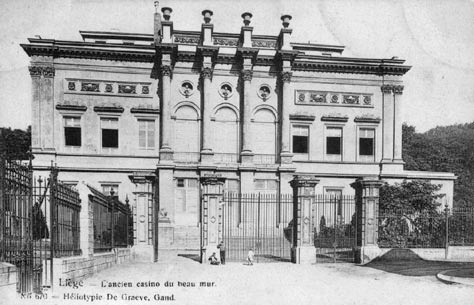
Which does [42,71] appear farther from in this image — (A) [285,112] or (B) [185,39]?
(A) [285,112]

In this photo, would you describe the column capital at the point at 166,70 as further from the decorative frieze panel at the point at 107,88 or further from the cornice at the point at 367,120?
the cornice at the point at 367,120

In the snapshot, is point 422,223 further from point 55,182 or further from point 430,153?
point 430,153

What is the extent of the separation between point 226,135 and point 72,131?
9.46 m

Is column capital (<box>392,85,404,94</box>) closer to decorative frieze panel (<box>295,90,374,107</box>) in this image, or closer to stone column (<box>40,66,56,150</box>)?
decorative frieze panel (<box>295,90,374,107</box>)

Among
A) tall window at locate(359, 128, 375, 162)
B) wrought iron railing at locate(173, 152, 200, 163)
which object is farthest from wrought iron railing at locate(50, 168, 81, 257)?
tall window at locate(359, 128, 375, 162)

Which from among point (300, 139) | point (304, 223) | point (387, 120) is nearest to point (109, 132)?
point (300, 139)

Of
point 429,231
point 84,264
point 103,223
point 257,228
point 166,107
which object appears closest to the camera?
point 84,264

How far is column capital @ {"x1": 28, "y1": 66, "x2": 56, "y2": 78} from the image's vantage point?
23484mm

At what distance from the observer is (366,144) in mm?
26188

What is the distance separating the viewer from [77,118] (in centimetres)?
2412

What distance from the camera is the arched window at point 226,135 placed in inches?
981

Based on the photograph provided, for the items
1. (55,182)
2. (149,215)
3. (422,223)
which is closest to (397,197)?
(422,223)

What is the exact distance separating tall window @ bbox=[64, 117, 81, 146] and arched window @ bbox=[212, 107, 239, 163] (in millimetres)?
8287

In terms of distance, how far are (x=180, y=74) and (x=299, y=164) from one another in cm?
953
